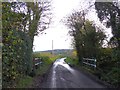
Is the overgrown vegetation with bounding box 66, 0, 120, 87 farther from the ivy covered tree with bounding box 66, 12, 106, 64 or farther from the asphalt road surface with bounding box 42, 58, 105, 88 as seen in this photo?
the asphalt road surface with bounding box 42, 58, 105, 88

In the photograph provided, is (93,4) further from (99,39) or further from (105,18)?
(99,39)

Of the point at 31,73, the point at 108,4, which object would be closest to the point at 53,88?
the point at 31,73

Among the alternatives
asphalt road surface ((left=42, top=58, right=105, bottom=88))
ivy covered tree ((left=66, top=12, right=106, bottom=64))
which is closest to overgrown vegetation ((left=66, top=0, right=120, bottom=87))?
ivy covered tree ((left=66, top=12, right=106, bottom=64))

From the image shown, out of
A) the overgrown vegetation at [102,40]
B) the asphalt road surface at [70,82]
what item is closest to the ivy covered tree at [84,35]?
the overgrown vegetation at [102,40]

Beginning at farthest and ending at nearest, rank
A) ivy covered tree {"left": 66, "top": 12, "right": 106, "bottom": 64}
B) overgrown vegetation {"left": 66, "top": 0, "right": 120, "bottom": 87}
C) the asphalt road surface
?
ivy covered tree {"left": 66, "top": 12, "right": 106, "bottom": 64} < overgrown vegetation {"left": 66, "top": 0, "right": 120, "bottom": 87} < the asphalt road surface

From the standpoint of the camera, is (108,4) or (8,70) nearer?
(8,70)

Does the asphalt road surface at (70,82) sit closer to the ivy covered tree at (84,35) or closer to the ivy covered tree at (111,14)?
the ivy covered tree at (111,14)

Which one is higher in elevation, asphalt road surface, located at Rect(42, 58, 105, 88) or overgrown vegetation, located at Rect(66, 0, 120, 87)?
overgrown vegetation, located at Rect(66, 0, 120, 87)

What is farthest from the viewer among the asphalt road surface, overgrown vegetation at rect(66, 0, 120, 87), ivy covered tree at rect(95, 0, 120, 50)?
ivy covered tree at rect(95, 0, 120, 50)

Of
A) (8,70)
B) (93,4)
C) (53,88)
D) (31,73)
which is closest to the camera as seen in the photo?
(8,70)

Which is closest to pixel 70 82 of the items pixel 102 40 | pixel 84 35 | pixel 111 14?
pixel 111 14

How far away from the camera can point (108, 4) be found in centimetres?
2047

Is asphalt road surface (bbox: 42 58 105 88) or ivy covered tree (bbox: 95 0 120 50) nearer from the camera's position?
asphalt road surface (bbox: 42 58 105 88)

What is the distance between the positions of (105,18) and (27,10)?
24.2 feet
